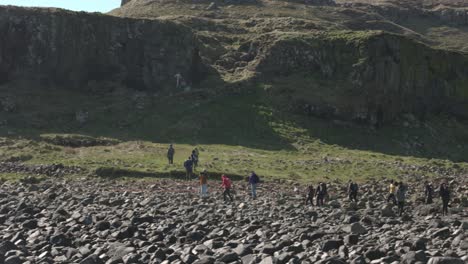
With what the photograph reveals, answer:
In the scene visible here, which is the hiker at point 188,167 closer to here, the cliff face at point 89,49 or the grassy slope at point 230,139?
the grassy slope at point 230,139

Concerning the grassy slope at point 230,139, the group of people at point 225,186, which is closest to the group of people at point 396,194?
the group of people at point 225,186

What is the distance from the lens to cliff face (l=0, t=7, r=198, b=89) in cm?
7500

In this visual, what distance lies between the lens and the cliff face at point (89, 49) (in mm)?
75000

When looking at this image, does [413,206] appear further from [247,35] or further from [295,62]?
[247,35]

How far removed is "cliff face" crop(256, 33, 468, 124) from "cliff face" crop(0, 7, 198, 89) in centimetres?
1302

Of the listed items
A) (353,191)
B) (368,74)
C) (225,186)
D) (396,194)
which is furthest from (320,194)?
(368,74)

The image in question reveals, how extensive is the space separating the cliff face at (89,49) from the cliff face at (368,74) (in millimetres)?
13019

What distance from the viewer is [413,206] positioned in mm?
34562

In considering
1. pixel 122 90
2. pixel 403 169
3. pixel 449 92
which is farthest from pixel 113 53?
pixel 449 92

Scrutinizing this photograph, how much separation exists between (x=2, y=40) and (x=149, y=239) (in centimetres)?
6101

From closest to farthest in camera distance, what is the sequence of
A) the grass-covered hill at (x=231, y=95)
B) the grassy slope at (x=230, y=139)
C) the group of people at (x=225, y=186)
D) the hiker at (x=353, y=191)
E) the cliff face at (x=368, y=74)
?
1. the group of people at (x=225, y=186)
2. the hiker at (x=353, y=191)
3. the grassy slope at (x=230, y=139)
4. the grass-covered hill at (x=231, y=95)
5. the cliff face at (x=368, y=74)

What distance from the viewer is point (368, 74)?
78250 millimetres

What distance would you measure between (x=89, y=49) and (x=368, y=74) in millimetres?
37569

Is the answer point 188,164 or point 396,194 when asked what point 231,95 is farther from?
point 396,194
